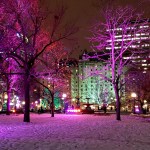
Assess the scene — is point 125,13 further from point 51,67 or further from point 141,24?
point 51,67

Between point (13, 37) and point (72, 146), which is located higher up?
point (13, 37)

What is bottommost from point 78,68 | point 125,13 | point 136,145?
point 136,145

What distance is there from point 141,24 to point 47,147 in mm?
19359

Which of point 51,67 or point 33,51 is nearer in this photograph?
point 33,51

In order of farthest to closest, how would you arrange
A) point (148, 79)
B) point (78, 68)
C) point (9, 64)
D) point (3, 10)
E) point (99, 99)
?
point (78, 68) < point (99, 99) < point (148, 79) < point (9, 64) < point (3, 10)

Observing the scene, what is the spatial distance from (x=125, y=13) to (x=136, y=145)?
62.2 ft

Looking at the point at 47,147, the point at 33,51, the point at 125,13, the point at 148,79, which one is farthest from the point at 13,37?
the point at 148,79

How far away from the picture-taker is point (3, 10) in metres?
25.4

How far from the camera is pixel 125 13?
2916 cm

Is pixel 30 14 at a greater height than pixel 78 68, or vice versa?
pixel 78 68

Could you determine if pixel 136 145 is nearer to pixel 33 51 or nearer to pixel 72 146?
pixel 72 146

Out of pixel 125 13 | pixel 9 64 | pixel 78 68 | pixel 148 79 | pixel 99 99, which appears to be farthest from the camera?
pixel 78 68

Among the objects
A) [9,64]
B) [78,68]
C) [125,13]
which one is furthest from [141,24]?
[78,68]

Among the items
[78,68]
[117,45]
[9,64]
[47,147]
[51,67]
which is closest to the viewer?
[47,147]
